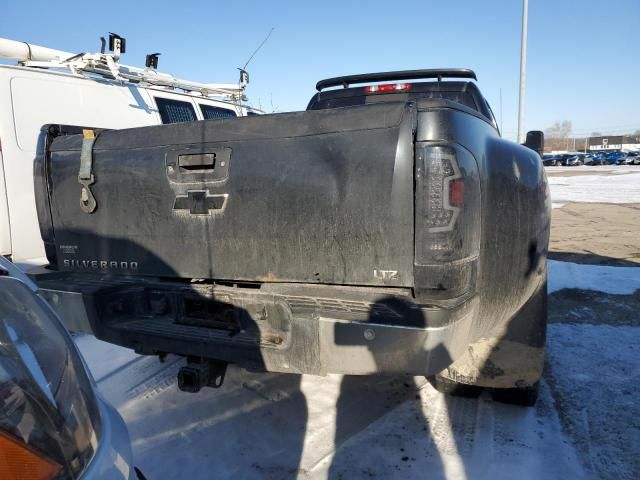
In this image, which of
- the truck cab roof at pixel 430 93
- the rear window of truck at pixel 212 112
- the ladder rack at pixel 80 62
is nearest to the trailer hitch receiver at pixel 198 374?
the truck cab roof at pixel 430 93

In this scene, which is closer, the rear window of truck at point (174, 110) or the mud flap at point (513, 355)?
the mud flap at point (513, 355)

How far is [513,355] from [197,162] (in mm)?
2209

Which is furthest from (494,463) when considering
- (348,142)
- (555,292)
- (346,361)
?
(555,292)

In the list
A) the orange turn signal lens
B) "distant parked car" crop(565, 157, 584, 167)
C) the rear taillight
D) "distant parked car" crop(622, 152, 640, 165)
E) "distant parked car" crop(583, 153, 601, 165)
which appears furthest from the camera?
"distant parked car" crop(565, 157, 584, 167)

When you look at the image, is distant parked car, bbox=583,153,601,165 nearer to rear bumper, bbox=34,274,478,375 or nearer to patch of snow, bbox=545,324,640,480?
patch of snow, bbox=545,324,640,480

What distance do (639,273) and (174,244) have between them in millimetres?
6323

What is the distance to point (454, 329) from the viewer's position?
76.8 inches

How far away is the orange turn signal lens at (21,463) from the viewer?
1000 millimetres

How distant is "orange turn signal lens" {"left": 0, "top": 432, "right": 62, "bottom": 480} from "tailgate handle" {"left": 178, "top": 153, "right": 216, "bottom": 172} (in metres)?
1.54

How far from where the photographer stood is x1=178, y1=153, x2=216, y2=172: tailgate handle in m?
2.34

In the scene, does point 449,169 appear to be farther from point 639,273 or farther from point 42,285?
point 639,273

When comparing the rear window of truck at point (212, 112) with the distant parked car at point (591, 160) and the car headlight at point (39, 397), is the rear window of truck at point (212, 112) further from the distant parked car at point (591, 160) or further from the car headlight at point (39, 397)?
the distant parked car at point (591, 160)

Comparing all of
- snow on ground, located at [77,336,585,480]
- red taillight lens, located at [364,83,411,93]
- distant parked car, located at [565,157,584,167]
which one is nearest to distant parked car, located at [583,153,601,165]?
distant parked car, located at [565,157,584,167]

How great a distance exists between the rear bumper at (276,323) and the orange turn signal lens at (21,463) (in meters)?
1.14
